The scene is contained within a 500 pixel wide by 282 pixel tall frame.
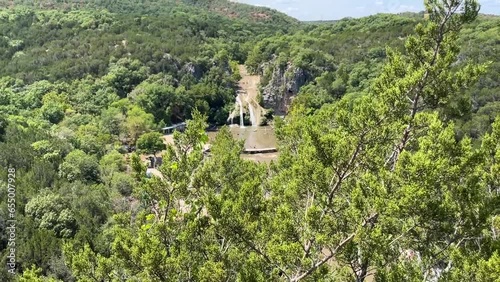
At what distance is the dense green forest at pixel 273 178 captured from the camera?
9.07 m

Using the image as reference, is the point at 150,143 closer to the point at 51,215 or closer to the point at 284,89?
the point at 51,215

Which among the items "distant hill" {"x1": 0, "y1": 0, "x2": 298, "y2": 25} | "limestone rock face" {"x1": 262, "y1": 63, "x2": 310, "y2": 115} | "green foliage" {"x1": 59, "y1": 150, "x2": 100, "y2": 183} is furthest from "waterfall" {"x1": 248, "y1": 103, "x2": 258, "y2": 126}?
"distant hill" {"x1": 0, "y1": 0, "x2": 298, "y2": 25}

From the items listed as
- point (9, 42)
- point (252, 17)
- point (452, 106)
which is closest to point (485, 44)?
point (452, 106)

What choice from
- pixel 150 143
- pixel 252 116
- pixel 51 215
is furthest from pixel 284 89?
pixel 51 215

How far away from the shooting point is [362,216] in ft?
30.8

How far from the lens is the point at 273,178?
19.3m

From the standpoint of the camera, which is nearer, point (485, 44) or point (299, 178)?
point (299, 178)

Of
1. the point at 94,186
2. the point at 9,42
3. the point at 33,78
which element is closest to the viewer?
the point at 94,186

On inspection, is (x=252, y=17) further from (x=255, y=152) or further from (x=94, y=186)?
(x=94, y=186)

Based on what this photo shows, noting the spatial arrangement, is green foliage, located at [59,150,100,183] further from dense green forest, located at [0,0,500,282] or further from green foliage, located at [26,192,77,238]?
green foliage, located at [26,192,77,238]

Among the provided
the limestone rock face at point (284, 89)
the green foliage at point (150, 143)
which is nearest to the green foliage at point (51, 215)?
the green foliage at point (150, 143)

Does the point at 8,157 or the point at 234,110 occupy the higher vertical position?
the point at 8,157

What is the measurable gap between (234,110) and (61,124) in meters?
25.3

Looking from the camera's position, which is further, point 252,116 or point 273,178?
point 252,116
